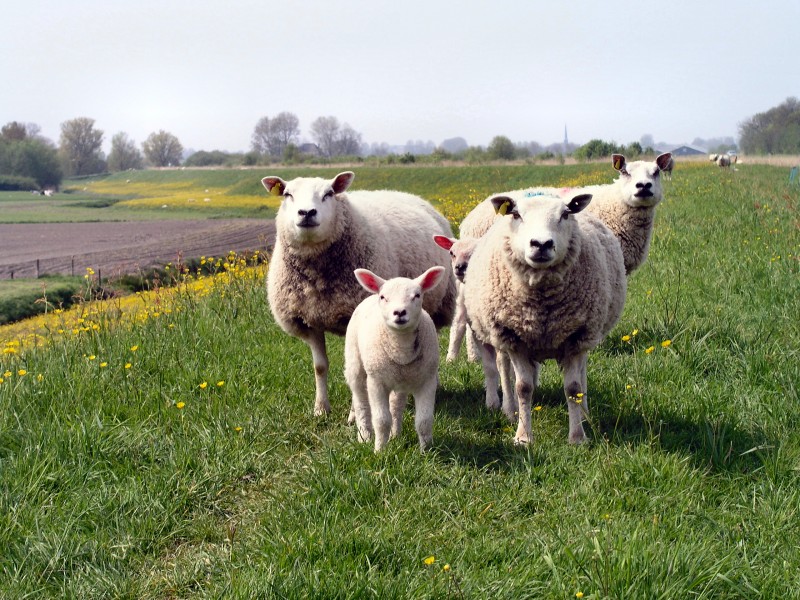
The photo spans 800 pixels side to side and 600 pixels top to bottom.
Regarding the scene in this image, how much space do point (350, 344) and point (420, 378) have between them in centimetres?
56

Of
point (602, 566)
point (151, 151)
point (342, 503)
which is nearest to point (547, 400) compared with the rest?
point (342, 503)

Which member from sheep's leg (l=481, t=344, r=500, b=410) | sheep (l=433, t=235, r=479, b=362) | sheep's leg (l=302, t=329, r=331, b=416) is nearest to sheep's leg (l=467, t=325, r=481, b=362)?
sheep (l=433, t=235, r=479, b=362)

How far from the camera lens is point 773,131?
8538 cm

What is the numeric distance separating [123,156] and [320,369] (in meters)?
112

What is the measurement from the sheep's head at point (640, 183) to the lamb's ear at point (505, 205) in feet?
10.1

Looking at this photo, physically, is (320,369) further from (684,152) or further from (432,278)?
(684,152)

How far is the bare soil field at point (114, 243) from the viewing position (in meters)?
27.6

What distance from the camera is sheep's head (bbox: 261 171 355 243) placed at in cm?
528

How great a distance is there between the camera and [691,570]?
2.82 meters

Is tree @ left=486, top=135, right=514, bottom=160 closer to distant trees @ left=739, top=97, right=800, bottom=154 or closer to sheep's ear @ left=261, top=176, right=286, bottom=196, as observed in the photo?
distant trees @ left=739, top=97, right=800, bottom=154

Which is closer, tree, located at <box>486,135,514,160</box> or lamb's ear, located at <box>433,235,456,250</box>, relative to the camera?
lamb's ear, located at <box>433,235,456,250</box>

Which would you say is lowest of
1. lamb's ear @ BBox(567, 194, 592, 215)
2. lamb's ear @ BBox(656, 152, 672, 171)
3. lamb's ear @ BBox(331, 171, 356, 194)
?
lamb's ear @ BBox(567, 194, 592, 215)

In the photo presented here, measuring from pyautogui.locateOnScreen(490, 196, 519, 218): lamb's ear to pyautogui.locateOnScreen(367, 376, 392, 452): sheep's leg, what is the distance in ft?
4.43

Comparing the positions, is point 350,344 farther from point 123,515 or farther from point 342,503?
point 123,515
